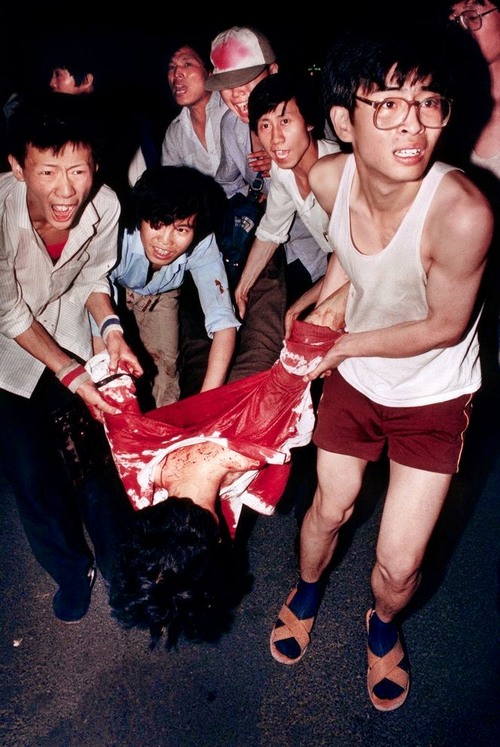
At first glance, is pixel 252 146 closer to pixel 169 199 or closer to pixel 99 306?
pixel 169 199

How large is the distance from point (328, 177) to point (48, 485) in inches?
65.0

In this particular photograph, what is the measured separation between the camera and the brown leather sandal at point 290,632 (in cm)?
231

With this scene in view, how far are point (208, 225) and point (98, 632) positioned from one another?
1959 millimetres

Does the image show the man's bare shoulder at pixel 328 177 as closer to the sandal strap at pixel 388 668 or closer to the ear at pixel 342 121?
the ear at pixel 342 121

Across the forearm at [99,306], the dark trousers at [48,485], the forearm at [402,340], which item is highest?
the forearm at [402,340]

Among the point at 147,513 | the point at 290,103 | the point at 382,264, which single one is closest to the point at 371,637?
the point at 147,513

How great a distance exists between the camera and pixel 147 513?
193 centimetres

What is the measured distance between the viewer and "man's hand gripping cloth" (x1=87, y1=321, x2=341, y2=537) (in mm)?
2141

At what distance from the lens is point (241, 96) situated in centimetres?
285

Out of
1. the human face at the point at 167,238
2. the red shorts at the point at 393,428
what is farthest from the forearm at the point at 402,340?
the human face at the point at 167,238

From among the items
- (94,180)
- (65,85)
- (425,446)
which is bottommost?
(425,446)

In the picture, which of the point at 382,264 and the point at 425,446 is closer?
the point at 382,264

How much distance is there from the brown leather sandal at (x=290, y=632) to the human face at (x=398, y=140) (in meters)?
1.86

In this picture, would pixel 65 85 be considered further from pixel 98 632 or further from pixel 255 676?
pixel 255 676
